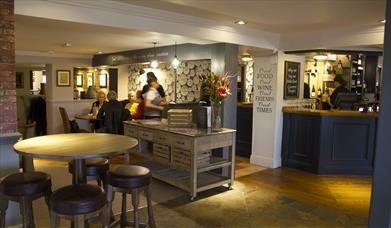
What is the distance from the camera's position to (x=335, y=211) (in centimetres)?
374

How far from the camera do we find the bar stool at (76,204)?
2.12 metres

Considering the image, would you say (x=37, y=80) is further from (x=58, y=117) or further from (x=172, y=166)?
(x=172, y=166)

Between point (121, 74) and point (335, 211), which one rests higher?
point (121, 74)

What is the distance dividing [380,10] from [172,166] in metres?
3.04

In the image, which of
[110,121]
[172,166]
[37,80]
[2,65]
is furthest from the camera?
[37,80]

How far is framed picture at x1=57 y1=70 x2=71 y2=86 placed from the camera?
843 centimetres

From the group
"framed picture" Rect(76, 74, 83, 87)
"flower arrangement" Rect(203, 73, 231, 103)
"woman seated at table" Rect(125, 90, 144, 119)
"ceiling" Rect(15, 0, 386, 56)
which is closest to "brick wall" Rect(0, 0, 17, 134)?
"ceiling" Rect(15, 0, 386, 56)

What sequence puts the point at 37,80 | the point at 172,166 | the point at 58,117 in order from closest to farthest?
the point at 172,166, the point at 58,117, the point at 37,80

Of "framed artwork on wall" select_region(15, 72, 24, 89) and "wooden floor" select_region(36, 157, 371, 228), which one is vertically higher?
"framed artwork on wall" select_region(15, 72, 24, 89)

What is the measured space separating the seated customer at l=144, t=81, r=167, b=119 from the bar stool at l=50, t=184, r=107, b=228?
12.0 ft

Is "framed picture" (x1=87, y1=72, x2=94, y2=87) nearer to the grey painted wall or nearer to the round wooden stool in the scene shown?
the round wooden stool

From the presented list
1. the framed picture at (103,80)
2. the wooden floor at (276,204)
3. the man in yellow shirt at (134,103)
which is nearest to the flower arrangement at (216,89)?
the wooden floor at (276,204)

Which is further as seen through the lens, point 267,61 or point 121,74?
point 121,74

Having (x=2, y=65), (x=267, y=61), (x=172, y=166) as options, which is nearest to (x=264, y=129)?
(x=267, y=61)
